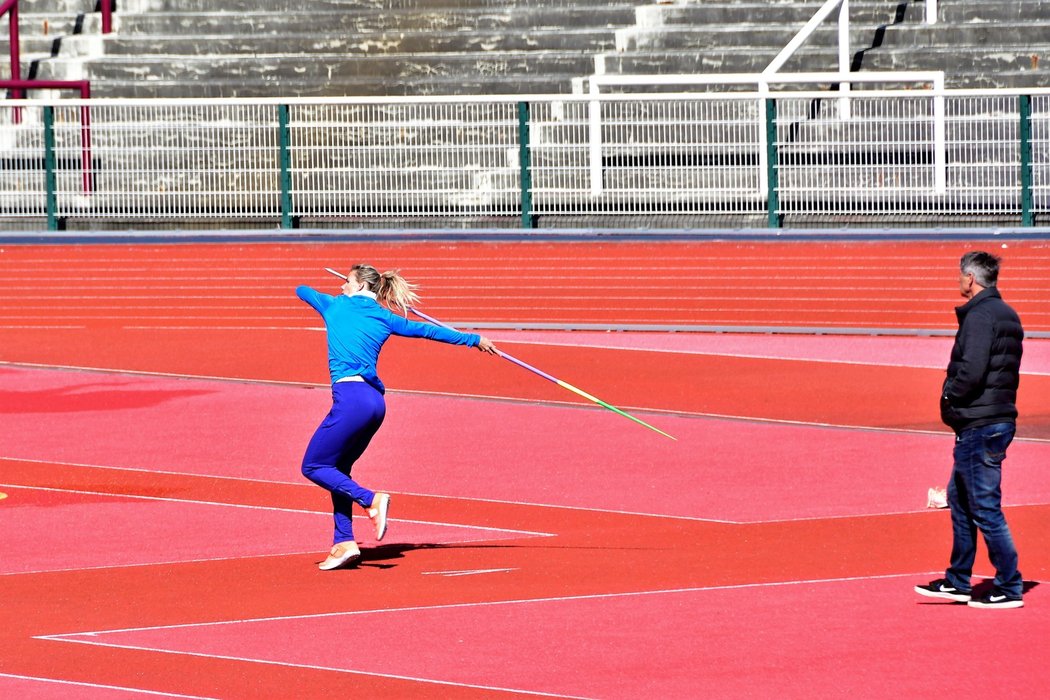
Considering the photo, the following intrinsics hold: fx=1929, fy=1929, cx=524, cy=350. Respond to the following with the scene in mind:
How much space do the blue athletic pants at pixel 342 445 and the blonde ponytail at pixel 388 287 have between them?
0.45 m

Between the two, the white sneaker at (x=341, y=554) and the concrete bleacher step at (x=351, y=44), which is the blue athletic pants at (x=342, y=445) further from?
the concrete bleacher step at (x=351, y=44)

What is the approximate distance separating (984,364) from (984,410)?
0.69ft

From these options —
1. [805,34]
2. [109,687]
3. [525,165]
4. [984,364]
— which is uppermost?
[805,34]

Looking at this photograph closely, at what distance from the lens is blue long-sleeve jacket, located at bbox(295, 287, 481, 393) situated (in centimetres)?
954

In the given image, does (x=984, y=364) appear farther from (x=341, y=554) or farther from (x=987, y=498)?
(x=341, y=554)

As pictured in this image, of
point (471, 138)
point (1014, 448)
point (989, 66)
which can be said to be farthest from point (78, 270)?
point (1014, 448)

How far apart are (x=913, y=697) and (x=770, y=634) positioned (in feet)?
3.37

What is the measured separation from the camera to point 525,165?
79.9 ft

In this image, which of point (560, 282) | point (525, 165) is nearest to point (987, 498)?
point (560, 282)

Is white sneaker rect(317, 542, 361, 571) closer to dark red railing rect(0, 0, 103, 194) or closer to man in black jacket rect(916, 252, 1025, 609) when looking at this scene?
man in black jacket rect(916, 252, 1025, 609)

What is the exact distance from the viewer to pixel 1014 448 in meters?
12.6

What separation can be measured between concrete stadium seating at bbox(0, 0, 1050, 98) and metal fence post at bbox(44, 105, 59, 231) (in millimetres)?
3529

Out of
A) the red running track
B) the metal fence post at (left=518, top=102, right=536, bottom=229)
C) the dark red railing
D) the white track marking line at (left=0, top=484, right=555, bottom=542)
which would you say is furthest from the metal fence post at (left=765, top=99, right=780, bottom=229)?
the white track marking line at (left=0, top=484, right=555, bottom=542)

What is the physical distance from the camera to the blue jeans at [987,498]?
326 inches
